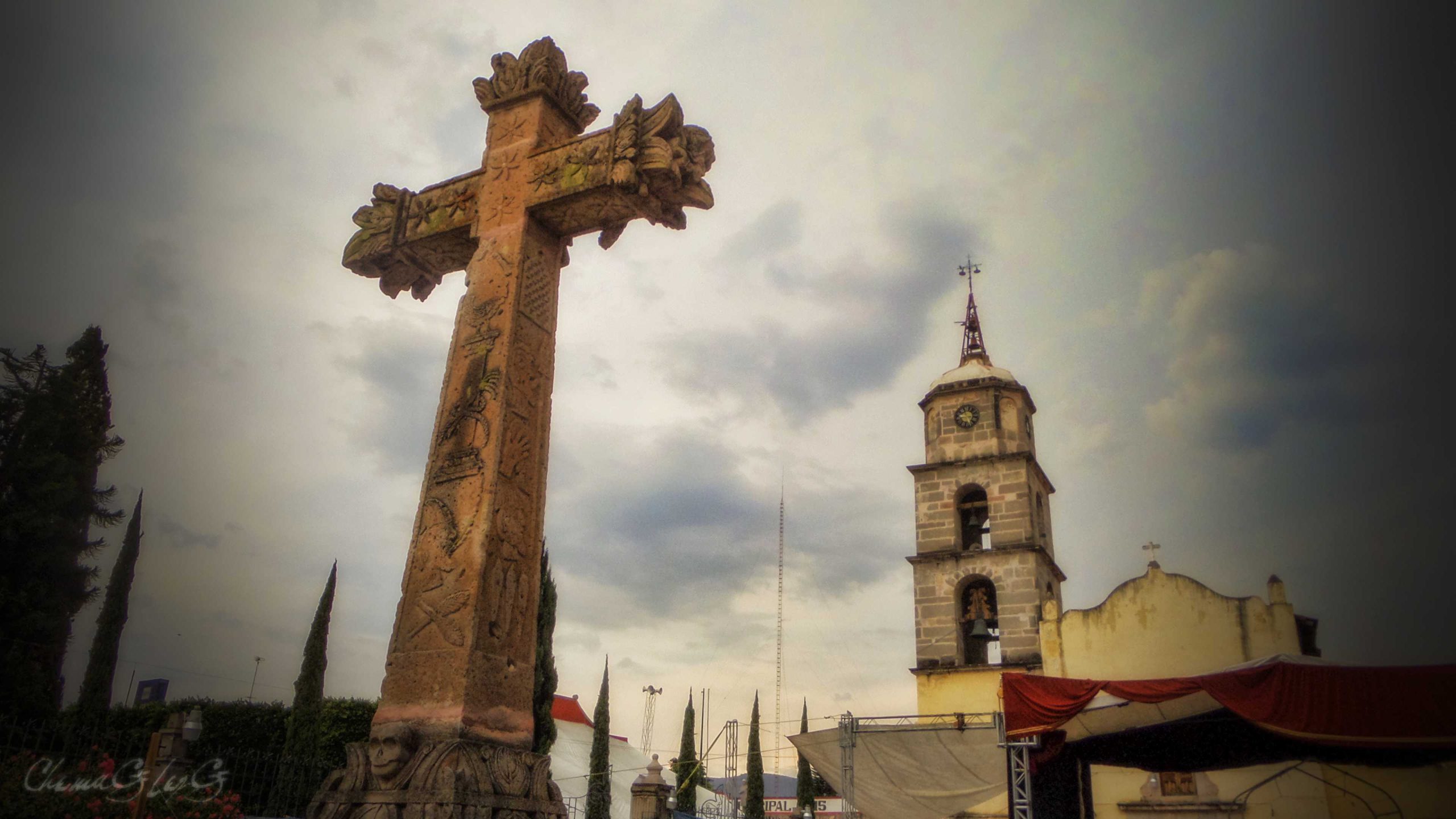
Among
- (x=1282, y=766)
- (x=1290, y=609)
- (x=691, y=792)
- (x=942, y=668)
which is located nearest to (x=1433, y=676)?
(x=1282, y=766)

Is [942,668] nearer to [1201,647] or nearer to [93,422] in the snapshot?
[1201,647]

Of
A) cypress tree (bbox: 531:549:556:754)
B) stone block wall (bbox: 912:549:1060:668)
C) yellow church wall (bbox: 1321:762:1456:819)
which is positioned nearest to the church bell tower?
stone block wall (bbox: 912:549:1060:668)

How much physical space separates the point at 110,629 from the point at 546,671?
1275cm

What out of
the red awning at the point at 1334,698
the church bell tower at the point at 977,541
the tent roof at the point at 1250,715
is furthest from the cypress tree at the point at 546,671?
the red awning at the point at 1334,698

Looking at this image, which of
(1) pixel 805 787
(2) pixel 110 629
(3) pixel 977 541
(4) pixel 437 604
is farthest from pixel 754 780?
(4) pixel 437 604

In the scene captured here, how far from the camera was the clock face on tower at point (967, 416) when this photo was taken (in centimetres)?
2283

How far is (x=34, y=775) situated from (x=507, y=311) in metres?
6.18

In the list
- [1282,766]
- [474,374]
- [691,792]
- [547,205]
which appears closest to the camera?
[474,374]

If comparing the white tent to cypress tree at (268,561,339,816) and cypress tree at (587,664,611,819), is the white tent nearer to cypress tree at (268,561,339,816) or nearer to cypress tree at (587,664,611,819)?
cypress tree at (587,664,611,819)

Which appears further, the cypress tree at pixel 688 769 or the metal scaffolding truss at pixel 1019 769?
the cypress tree at pixel 688 769

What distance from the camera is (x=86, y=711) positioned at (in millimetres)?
19406

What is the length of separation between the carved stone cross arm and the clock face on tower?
63.1 feet

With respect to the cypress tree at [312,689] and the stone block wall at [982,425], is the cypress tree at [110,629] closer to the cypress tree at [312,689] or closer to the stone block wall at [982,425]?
the cypress tree at [312,689]

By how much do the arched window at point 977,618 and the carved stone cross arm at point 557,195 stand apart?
59.6 ft
